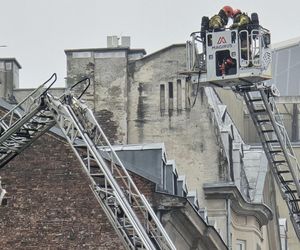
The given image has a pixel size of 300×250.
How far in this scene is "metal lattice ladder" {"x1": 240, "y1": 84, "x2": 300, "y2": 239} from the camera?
43.4m

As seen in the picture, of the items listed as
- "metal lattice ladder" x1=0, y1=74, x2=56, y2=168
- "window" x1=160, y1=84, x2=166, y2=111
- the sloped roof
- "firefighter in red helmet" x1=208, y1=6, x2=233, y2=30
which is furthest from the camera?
the sloped roof

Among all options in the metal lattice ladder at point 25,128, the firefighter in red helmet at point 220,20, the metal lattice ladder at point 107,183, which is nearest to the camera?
the metal lattice ladder at point 107,183

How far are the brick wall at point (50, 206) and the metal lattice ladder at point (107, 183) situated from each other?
6.58 meters

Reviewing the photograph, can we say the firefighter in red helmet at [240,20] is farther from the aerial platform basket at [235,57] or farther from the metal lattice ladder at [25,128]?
the metal lattice ladder at [25,128]

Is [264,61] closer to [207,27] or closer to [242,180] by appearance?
[207,27]

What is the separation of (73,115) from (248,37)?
6994 millimetres

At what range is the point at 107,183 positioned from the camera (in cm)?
3569

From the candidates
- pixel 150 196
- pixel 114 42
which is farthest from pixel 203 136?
pixel 150 196

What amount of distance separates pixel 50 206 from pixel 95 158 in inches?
305

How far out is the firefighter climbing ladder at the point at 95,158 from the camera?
115 ft

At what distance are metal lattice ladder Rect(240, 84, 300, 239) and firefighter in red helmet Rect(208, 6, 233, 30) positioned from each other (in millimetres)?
1684

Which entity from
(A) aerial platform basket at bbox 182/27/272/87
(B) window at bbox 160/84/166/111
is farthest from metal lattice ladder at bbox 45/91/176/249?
(B) window at bbox 160/84/166/111

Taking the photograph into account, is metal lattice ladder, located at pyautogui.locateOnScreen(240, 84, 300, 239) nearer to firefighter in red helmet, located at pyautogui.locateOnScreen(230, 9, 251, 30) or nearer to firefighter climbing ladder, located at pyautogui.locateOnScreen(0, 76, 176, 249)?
firefighter in red helmet, located at pyautogui.locateOnScreen(230, 9, 251, 30)

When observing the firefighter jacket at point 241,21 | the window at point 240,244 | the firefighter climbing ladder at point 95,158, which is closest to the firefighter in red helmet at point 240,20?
the firefighter jacket at point 241,21
